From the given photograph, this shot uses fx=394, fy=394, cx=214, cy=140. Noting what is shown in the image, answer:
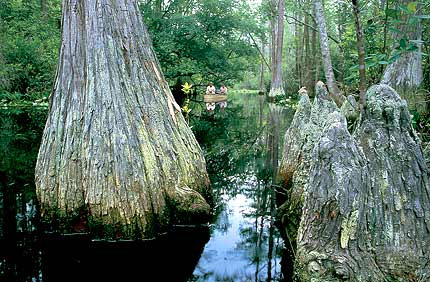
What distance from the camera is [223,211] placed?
582 cm

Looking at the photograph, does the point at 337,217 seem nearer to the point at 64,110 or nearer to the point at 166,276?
the point at 166,276

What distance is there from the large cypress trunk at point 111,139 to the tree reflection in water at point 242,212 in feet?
2.04

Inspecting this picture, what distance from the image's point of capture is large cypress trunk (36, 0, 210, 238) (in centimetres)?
442

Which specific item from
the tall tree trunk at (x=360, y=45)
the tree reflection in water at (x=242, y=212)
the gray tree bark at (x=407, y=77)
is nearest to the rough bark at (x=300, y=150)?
the tree reflection in water at (x=242, y=212)

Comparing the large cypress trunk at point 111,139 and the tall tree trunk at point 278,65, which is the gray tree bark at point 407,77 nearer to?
the large cypress trunk at point 111,139

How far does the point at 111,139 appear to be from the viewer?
4.52 metres

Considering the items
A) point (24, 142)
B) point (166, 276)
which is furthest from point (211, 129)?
point (166, 276)

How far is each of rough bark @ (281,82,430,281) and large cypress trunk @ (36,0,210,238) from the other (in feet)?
6.61

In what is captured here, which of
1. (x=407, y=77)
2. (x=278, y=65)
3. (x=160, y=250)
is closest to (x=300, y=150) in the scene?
(x=160, y=250)

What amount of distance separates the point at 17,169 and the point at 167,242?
4779mm

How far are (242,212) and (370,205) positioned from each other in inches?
117

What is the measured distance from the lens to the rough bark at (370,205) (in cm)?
289

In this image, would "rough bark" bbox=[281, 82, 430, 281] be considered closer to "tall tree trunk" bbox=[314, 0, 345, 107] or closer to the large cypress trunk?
the large cypress trunk

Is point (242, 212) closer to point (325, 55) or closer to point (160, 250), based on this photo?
point (160, 250)
